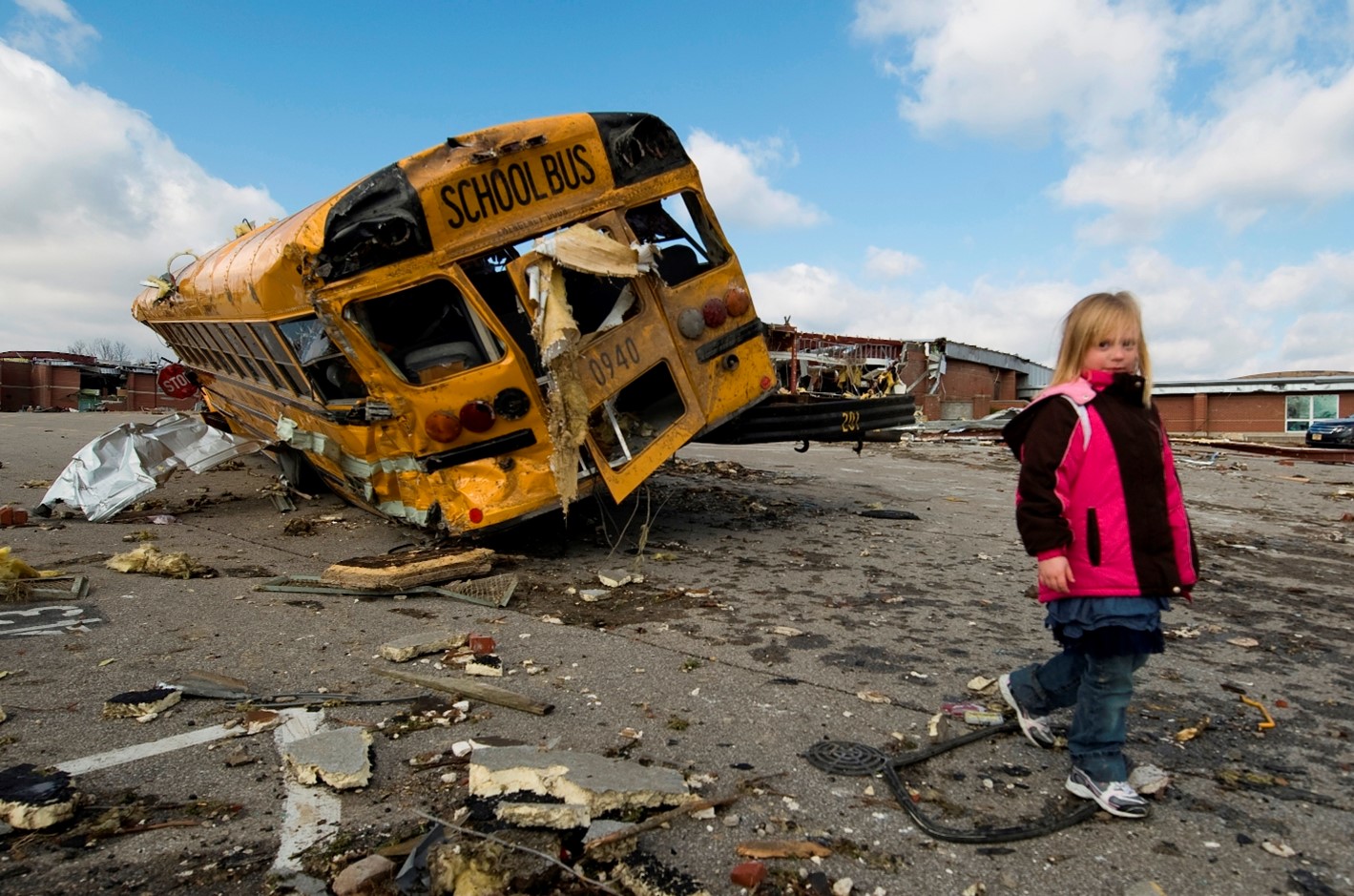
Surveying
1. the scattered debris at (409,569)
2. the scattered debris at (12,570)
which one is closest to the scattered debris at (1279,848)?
the scattered debris at (409,569)

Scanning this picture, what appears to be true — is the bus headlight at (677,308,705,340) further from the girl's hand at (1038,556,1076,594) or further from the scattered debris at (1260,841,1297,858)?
the scattered debris at (1260,841,1297,858)

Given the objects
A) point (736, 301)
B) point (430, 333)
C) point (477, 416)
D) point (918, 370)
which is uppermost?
point (918, 370)

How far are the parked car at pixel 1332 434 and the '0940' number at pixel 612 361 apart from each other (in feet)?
83.4

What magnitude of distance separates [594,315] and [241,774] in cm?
408

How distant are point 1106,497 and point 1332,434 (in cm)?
2719

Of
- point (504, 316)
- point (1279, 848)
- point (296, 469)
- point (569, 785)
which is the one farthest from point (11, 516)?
point (1279, 848)

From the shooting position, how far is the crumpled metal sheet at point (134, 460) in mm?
7406

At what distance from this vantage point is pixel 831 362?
40.4 ft

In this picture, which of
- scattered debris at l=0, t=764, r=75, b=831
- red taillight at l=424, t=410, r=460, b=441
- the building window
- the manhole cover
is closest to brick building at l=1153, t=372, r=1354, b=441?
the building window

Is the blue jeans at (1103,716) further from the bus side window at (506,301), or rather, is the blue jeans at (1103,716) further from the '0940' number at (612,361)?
the bus side window at (506,301)

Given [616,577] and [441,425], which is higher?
[441,425]

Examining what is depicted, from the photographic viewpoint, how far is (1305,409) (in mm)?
31000

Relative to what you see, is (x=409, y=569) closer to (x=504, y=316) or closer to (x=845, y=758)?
(x=504, y=316)

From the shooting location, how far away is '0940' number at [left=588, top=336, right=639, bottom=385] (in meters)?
5.60
